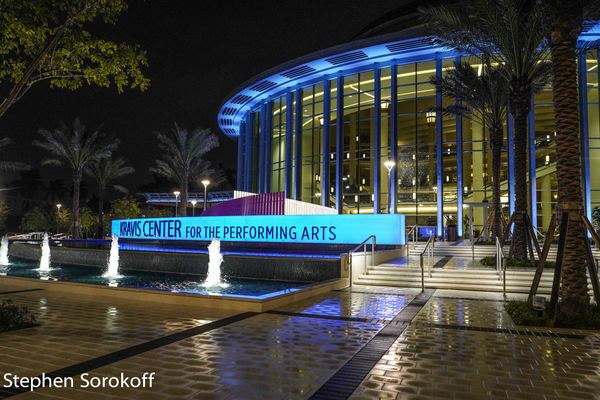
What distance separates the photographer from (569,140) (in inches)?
382

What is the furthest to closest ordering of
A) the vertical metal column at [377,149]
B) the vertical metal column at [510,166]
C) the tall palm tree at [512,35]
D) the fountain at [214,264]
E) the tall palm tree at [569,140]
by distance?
the vertical metal column at [377,149] → the vertical metal column at [510,166] → the fountain at [214,264] → the tall palm tree at [512,35] → the tall palm tree at [569,140]

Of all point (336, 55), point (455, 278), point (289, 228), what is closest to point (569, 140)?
point (455, 278)

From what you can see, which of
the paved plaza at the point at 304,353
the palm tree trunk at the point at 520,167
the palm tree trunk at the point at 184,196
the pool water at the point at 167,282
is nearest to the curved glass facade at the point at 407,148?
the palm tree trunk at the point at 184,196

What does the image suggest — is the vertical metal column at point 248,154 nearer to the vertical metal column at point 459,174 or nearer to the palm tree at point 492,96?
the vertical metal column at point 459,174

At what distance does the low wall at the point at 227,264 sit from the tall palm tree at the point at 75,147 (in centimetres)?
1997

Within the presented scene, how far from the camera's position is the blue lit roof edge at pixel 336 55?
31484mm

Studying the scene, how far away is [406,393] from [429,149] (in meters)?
30.1

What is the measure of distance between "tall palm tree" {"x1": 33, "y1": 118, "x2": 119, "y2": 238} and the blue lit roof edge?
1185 centimetres

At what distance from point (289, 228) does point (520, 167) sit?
10.6 metres

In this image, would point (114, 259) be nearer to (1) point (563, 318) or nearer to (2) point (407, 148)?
(1) point (563, 318)

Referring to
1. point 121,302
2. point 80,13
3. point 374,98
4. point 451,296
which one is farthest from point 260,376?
point 374,98

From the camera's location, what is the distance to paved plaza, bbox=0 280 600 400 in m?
5.05

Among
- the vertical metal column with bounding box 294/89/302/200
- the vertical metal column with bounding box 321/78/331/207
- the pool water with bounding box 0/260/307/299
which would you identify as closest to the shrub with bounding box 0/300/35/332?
the pool water with bounding box 0/260/307/299

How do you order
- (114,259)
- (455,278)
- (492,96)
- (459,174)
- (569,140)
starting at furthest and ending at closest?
(459,174), (492,96), (114,259), (455,278), (569,140)
